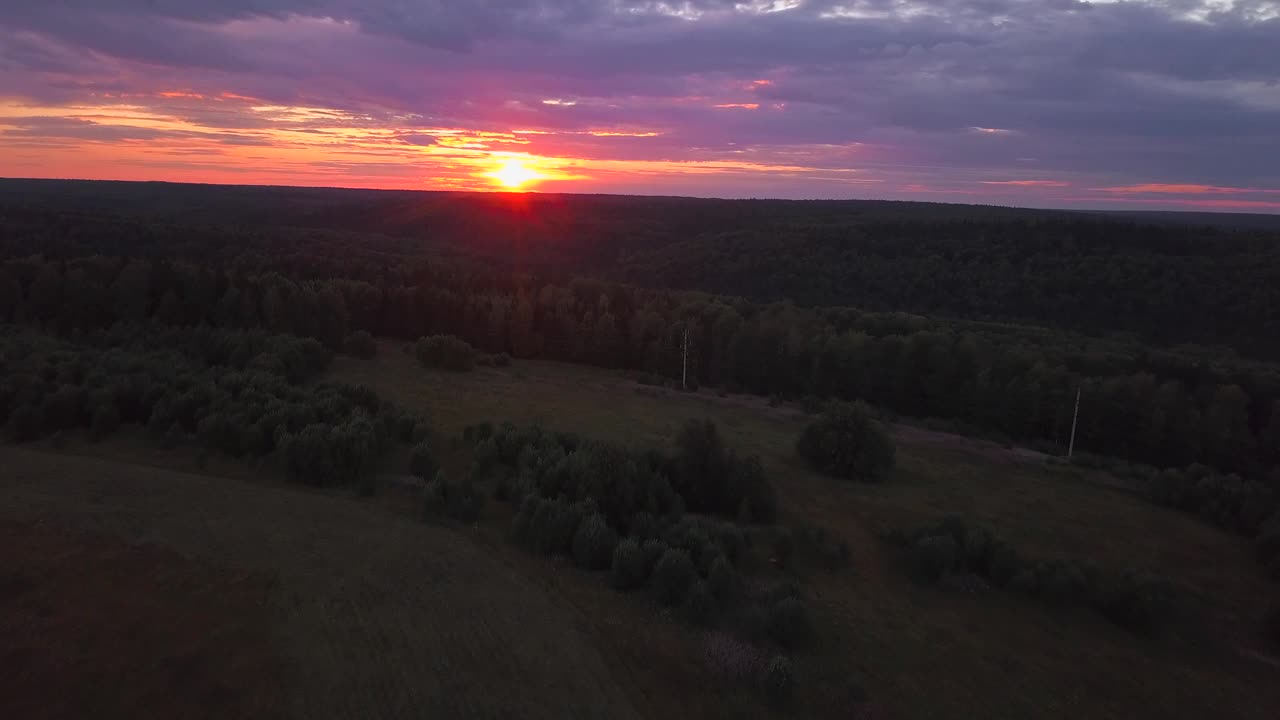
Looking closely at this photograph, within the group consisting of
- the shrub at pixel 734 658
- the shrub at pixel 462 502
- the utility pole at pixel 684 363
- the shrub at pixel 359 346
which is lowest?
the utility pole at pixel 684 363

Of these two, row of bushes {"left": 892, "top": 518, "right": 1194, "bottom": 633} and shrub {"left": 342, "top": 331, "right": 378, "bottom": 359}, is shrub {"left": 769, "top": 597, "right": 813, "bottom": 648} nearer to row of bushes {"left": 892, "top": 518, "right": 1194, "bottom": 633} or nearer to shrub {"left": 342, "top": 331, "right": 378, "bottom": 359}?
row of bushes {"left": 892, "top": 518, "right": 1194, "bottom": 633}

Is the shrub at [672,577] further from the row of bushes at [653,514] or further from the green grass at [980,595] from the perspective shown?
the green grass at [980,595]

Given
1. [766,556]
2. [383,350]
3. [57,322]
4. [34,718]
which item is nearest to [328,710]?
[34,718]

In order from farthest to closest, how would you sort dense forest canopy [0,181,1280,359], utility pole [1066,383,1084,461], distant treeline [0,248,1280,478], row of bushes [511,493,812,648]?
dense forest canopy [0,181,1280,359] < distant treeline [0,248,1280,478] < utility pole [1066,383,1084,461] < row of bushes [511,493,812,648]

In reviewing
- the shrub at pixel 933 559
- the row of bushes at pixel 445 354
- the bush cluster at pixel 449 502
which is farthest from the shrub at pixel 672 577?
the row of bushes at pixel 445 354

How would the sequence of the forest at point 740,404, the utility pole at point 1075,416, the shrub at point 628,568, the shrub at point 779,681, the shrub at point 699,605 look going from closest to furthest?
the shrub at point 779,681
the shrub at point 699,605
the shrub at point 628,568
the forest at point 740,404
the utility pole at point 1075,416

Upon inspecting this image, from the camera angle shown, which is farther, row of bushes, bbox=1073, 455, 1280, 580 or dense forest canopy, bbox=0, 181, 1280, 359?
dense forest canopy, bbox=0, 181, 1280, 359

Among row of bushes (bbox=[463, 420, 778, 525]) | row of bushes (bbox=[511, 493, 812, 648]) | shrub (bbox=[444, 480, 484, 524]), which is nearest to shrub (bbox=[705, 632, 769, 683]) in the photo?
row of bushes (bbox=[511, 493, 812, 648])
